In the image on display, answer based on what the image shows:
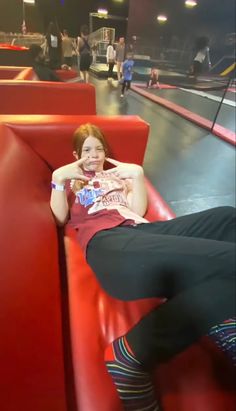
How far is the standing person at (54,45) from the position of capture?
1918 mm

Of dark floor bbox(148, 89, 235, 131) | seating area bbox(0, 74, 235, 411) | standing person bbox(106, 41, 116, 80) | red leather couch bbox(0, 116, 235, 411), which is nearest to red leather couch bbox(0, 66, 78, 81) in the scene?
standing person bbox(106, 41, 116, 80)

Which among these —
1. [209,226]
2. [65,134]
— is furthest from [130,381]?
[65,134]

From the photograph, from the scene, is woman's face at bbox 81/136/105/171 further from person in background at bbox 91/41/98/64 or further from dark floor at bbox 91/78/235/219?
person in background at bbox 91/41/98/64

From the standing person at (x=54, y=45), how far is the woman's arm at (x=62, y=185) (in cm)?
138


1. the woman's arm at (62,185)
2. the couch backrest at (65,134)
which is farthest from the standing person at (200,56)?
the woman's arm at (62,185)

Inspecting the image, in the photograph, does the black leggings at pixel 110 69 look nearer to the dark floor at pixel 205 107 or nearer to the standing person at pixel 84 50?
the standing person at pixel 84 50

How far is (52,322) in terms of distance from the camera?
2.22 feet

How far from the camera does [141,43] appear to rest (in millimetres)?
3041

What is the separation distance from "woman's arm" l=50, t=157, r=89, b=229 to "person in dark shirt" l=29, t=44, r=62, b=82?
5.91 feet

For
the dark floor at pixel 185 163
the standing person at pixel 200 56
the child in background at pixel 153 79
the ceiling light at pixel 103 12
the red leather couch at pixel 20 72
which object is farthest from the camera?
the child in background at pixel 153 79

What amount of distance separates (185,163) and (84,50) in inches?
55.4

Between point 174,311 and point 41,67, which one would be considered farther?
point 41,67

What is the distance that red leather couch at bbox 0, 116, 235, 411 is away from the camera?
0.53 m

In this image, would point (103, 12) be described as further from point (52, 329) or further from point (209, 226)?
point (52, 329)
